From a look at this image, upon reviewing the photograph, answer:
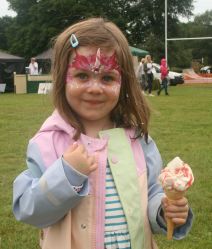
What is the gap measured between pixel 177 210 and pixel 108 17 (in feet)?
161

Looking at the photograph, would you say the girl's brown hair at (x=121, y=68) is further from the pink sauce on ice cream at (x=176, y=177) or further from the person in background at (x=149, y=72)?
the person in background at (x=149, y=72)

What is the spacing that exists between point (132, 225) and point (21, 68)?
25.0 metres

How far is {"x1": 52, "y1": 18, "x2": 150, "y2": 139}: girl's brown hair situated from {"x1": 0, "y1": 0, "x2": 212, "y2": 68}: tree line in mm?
45257

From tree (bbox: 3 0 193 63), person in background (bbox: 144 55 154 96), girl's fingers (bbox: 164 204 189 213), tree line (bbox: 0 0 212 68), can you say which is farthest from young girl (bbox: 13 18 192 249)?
tree (bbox: 3 0 193 63)

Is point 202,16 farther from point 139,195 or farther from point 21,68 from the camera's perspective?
point 139,195

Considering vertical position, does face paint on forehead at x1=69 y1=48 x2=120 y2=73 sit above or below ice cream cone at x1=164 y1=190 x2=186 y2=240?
above

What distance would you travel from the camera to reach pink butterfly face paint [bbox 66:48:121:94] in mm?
2014

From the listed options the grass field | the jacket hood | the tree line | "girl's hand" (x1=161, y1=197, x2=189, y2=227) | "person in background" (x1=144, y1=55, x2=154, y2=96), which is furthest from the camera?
the tree line

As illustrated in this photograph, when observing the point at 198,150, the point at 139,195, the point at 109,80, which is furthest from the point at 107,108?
the point at 198,150

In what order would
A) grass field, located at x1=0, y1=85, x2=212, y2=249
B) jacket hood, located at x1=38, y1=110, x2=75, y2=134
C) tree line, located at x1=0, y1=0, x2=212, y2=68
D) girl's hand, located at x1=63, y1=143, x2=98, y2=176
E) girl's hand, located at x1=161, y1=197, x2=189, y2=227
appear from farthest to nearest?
tree line, located at x1=0, y1=0, x2=212, y2=68
grass field, located at x1=0, y1=85, x2=212, y2=249
jacket hood, located at x1=38, y1=110, x2=75, y2=134
girl's hand, located at x1=161, y1=197, x2=189, y2=227
girl's hand, located at x1=63, y1=143, x2=98, y2=176

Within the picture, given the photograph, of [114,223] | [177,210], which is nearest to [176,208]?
[177,210]

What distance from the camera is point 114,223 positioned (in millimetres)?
1968

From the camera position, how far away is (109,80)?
6.81ft

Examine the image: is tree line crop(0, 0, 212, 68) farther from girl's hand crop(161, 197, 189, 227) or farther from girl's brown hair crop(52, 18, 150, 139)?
girl's hand crop(161, 197, 189, 227)
